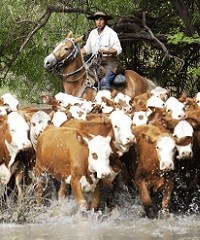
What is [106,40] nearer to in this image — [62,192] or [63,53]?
[63,53]

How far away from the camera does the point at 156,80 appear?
24625 mm

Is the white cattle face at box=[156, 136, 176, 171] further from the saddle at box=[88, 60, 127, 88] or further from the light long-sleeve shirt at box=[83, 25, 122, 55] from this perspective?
the light long-sleeve shirt at box=[83, 25, 122, 55]

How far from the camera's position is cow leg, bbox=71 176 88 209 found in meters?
13.9

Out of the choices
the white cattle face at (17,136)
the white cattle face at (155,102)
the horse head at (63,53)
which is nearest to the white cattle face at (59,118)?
the white cattle face at (17,136)

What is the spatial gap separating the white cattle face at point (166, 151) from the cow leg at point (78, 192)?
108 cm

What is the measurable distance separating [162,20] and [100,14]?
4106mm

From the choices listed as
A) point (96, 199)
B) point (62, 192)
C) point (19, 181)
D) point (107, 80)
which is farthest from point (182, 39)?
point (96, 199)

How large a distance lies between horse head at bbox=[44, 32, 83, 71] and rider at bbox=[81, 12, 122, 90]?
448mm

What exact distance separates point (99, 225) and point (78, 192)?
553mm

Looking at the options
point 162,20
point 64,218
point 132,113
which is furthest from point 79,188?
point 162,20

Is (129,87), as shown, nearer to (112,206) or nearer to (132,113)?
(132,113)

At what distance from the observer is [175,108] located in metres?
17.0

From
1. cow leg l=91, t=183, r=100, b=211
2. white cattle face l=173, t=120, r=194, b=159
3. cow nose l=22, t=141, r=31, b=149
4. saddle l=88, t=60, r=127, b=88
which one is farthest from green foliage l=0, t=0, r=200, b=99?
cow leg l=91, t=183, r=100, b=211

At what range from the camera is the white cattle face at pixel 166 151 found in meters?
14.0
